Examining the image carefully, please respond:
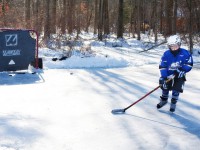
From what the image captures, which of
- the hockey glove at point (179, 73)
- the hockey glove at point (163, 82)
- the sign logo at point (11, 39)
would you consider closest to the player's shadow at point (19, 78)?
the sign logo at point (11, 39)

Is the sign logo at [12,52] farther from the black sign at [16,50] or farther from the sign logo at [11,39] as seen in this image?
the sign logo at [11,39]

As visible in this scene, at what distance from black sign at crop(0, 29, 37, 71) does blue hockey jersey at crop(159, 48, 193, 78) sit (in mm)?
5446

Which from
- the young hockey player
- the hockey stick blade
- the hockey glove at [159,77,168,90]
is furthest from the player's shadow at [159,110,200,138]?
Result: the hockey stick blade

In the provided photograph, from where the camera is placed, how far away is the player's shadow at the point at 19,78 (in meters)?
9.86

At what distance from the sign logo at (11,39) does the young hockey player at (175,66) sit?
5.50 meters

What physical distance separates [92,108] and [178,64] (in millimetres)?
1798

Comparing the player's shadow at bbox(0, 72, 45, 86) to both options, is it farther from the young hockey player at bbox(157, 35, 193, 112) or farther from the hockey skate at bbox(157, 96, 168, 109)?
the young hockey player at bbox(157, 35, 193, 112)

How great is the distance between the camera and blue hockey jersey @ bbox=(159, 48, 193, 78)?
687 cm

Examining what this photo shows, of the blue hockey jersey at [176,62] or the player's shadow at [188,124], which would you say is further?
the blue hockey jersey at [176,62]

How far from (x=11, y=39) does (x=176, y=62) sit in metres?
5.77

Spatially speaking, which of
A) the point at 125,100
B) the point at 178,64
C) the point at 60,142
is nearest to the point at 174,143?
the point at 60,142

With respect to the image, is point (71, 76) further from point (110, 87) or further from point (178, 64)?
point (178, 64)

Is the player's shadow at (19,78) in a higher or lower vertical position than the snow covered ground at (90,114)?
higher

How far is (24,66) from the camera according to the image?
11391 mm
